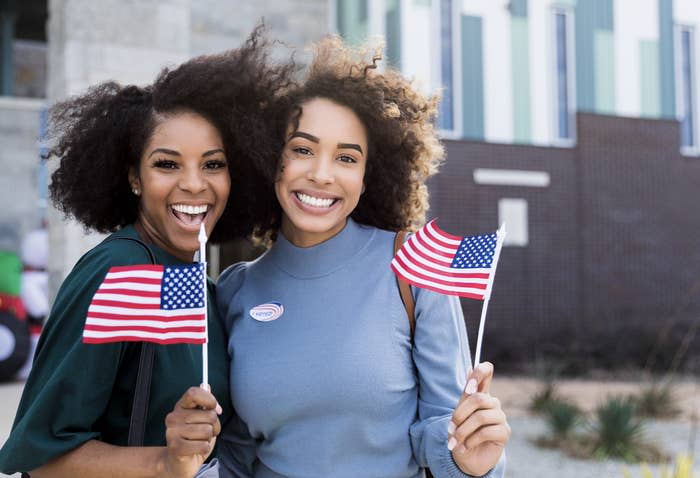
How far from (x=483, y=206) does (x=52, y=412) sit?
12.9 meters

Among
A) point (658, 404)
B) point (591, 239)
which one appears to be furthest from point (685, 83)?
point (658, 404)

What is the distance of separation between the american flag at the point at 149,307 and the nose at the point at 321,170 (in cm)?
54

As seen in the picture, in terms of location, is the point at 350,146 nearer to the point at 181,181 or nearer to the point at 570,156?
the point at 181,181

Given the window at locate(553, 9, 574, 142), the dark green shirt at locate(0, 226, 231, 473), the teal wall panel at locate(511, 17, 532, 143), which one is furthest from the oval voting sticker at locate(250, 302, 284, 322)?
the window at locate(553, 9, 574, 142)

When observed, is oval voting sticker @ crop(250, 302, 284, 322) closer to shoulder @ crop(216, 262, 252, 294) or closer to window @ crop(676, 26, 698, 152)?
shoulder @ crop(216, 262, 252, 294)

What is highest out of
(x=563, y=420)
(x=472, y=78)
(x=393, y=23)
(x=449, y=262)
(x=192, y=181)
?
(x=393, y=23)

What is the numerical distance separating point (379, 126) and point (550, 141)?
43.3 ft

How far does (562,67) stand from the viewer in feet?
50.2

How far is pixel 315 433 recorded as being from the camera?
2.39 m

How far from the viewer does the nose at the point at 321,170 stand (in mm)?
2580

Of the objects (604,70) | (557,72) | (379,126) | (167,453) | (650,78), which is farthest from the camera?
(650,78)

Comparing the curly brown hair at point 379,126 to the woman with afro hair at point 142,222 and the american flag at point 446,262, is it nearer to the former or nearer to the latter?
the woman with afro hair at point 142,222

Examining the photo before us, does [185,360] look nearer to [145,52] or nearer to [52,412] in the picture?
[52,412]

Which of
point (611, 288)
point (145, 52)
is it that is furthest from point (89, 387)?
point (611, 288)
